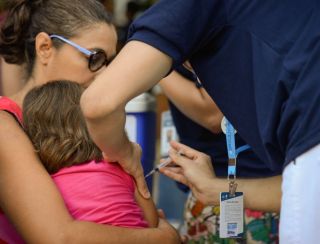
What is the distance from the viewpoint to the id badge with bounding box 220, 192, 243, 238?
204 centimetres

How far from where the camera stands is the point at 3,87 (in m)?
3.38

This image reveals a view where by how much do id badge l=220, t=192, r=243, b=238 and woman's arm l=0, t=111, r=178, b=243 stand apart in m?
0.24

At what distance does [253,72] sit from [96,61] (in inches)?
40.2

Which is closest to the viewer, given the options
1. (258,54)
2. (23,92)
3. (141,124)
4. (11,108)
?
(258,54)

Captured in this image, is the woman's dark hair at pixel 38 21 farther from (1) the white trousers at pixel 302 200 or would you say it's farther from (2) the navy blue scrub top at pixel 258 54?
(1) the white trousers at pixel 302 200

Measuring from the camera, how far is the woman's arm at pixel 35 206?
1.96m

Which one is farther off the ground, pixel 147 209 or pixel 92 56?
pixel 92 56

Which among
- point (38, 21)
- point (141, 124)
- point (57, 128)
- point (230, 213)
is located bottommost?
point (141, 124)

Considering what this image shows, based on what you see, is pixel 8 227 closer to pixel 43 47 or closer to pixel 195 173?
pixel 195 173

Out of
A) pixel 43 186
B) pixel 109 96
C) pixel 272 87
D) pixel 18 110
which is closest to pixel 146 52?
Result: pixel 109 96

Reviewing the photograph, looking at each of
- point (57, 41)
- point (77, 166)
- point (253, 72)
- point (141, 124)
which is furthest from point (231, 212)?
point (141, 124)

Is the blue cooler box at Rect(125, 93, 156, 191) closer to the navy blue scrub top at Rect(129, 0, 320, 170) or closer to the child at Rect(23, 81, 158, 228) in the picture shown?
the child at Rect(23, 81, 158, 228)

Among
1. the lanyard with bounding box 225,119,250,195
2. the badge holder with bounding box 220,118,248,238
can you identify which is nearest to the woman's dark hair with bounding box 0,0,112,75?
the lanyard with bounding box 225,119,250,195

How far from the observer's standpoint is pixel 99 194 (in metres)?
2.05
